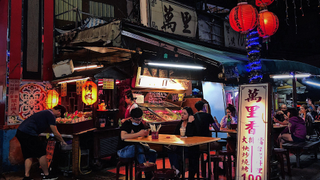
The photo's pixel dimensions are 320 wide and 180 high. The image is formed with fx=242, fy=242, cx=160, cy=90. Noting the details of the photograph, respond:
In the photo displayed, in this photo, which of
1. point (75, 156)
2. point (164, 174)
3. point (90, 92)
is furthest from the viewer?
point (90, 92)

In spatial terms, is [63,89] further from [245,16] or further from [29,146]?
[245,16]

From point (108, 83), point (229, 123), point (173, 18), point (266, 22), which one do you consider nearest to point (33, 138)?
point (108, 83)

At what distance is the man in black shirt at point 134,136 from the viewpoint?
17.0 feet

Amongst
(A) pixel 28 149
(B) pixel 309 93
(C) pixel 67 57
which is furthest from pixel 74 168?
(B) pixel 309 93

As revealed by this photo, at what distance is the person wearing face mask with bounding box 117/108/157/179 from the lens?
520cm

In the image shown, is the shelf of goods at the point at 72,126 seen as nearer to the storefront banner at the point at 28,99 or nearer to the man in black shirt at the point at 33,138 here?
the man in black shirt at the point at 33,138

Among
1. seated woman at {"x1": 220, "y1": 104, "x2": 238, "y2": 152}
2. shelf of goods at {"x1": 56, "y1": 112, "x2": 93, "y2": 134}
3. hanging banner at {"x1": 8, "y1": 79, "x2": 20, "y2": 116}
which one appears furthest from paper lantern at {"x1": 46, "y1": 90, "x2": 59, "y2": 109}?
seated woman at {"x1": 220, "y1": 104, "x2": 238, "y2": 152}

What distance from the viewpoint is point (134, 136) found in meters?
5.15

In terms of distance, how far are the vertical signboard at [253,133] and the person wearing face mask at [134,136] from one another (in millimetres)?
1939

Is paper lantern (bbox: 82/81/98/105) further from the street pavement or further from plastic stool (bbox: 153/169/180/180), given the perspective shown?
plastic stool (bbox: 153/169/180/180)

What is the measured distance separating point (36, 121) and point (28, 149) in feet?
2.32

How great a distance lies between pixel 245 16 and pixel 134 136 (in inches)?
156

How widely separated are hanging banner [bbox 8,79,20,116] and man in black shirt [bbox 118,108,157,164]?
505 cm

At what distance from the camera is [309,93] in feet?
58.7
